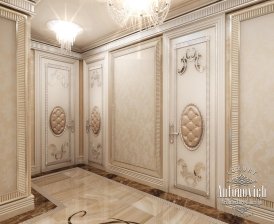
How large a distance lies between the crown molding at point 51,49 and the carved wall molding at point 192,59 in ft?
9.77

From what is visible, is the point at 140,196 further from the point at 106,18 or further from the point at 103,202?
the point at 106,18

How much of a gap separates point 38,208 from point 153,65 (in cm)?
285

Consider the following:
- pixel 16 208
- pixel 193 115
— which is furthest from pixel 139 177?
pixel 16 208

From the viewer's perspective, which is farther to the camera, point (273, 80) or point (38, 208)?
point (38, 208)

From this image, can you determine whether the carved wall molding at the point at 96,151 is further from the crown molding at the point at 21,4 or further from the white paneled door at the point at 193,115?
the crown molding at the point at 21,4

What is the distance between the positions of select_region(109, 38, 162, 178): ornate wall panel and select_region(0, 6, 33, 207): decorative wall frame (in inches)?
72.1

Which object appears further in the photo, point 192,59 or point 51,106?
point 51,106

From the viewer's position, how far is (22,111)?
2.84 meters

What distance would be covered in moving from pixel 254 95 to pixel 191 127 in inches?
37.7

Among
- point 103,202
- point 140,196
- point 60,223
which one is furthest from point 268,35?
point 60,223

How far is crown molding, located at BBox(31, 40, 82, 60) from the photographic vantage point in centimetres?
448

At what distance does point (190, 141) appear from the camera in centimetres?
320

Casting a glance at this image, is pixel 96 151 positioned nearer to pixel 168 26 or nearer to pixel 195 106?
pixel 195 106

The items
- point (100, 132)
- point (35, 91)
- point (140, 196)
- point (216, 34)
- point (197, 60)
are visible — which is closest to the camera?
point (216, 34)
